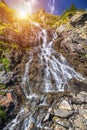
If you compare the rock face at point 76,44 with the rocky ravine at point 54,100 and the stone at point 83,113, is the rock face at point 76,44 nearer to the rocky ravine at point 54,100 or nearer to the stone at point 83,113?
the rocky ravine at point 54,100

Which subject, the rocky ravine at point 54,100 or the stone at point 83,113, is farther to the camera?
the stone at point 83,113

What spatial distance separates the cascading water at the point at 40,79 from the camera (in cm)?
1583

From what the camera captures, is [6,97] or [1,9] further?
[1,9]

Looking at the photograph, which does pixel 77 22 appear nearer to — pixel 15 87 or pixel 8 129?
pixel 15 87

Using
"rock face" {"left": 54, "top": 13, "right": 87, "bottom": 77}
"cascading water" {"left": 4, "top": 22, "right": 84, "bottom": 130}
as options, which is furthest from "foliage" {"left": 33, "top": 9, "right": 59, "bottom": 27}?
"cascading water" {"left": 4, "top": 22, "right": 84, "bottom": 130}

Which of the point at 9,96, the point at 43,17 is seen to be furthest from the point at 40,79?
the point at 43,17

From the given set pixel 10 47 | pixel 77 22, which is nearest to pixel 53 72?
pixel 10 47

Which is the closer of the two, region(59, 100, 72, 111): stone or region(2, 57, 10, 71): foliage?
region(59, 100, 72, 111): stone

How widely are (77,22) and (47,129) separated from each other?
2855cm

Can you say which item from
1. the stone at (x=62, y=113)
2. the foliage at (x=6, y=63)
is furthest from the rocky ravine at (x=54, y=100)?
the foliage at (x=6, y=63)

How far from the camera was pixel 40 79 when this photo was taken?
885 inches

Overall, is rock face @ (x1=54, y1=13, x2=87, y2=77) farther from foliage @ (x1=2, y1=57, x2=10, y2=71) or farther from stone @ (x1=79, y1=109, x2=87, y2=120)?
foliage @ (x1=2, y1=57, x2=10, y2=71)

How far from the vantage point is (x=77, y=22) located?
1492 inches

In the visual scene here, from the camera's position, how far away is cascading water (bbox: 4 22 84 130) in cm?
1583
